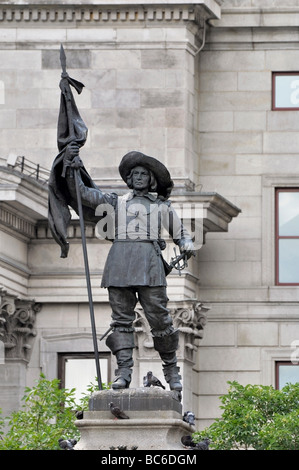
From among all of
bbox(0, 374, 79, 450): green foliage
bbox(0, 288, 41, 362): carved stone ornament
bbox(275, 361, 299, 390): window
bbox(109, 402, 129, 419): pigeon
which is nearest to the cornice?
bbox(0, 288, 41, 362): carved stone ornament

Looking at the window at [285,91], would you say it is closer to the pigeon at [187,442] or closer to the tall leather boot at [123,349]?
the tall leather boot at [123,349]

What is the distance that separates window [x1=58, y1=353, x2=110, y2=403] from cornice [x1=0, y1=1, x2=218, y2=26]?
6.99 meters

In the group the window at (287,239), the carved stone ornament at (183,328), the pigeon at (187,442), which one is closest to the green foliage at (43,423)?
the carved stone ornament at (183,328)

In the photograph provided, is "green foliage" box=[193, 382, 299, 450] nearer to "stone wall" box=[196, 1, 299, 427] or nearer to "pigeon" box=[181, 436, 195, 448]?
"stone wall" box=[196, 1, 299, 427]

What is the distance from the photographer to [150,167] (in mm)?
25641

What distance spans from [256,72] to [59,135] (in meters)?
23.7

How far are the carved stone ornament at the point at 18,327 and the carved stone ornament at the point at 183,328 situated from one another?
234 centimetres

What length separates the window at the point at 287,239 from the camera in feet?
159

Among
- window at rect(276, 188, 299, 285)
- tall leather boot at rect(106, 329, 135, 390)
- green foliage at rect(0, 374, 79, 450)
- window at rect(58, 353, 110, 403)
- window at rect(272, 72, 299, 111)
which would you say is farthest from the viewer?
window at rect(272, 72, 299, 111)

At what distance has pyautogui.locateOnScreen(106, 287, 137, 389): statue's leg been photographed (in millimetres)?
25141

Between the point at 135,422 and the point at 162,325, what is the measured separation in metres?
1.48

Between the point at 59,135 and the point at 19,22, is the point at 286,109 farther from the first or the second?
the point at 59,135

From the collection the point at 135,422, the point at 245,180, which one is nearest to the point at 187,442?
the point at 135,422

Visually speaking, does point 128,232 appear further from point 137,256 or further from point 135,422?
point 135,422
